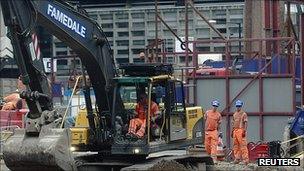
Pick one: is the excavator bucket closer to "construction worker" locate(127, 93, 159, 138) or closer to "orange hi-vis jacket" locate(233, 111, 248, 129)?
"construction worker" locate(127, 93, 159, 138)

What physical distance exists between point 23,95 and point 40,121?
0.50 m

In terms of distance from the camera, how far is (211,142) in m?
18.9

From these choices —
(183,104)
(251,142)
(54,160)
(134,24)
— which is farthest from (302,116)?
(134,24)

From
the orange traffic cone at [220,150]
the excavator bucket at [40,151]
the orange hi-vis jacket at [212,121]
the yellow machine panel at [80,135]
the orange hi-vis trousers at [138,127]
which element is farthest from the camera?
the orange traffic cone at [220,150]

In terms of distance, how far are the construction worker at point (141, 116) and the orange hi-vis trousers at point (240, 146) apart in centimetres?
527

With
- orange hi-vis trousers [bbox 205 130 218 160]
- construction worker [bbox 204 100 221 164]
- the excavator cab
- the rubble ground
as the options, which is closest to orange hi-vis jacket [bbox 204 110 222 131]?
construction worker [bbox 204 100 221 164]

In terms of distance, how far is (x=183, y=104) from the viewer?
48.4 feet

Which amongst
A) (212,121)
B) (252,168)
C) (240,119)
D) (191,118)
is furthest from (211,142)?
(191,118)

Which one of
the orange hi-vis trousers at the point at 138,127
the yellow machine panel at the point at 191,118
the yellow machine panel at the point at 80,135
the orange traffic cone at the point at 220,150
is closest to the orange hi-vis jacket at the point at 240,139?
the orange traffic cone at the point at 220,150

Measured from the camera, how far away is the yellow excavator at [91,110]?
40.2 ft

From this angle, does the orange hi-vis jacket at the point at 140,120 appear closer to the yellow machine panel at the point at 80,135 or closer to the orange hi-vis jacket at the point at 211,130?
the yellow machine panel at the point at 80,135

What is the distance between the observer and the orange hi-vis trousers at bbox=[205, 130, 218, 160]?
740 inches

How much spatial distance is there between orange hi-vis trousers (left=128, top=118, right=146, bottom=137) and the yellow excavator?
3.8 inches

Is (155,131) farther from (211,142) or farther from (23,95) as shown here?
(211,142)
